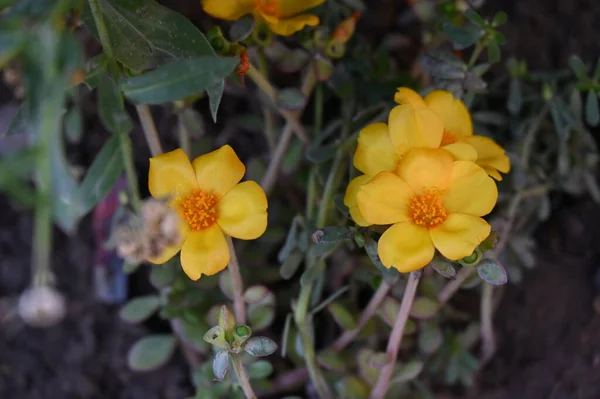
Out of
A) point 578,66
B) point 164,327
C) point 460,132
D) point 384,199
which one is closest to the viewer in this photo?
point 384,199

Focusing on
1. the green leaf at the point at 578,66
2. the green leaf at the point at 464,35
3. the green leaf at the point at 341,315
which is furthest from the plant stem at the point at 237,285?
the green leaf at the point at 578,66

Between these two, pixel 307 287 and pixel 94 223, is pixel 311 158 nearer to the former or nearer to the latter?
pixel 307 287

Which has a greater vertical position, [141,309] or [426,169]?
[426,169]

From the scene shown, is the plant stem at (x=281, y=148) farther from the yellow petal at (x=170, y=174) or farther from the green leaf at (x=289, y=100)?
the yellow petal at (x=170, y=174)

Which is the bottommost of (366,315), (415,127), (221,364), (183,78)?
(366,315)

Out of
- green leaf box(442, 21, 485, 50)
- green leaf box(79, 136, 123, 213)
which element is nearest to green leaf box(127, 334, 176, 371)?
green leaf box(79, 136, 123, 213)

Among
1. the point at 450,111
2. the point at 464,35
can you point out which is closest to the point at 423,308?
the point at 450,111

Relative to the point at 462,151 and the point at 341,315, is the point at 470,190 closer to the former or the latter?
the point at 462,151
